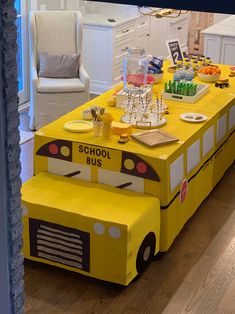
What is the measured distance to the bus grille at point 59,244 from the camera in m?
3.53

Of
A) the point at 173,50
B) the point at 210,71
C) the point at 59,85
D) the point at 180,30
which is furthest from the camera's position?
the point at 180,30

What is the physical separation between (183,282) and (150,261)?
25cm

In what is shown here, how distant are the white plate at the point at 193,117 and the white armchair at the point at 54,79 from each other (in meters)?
1.73

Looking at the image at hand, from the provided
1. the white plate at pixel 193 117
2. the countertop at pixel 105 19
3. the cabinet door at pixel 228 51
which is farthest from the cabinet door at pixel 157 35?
the white plate at pixel 193 117

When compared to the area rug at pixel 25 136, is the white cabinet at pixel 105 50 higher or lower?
higher

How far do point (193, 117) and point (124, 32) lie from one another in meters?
3.05

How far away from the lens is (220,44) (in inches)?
245

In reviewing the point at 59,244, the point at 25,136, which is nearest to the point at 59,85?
the point at 25,136

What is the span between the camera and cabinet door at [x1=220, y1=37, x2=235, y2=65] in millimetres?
6172

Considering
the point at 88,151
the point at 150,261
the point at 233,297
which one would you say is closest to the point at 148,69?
the point at 88,151

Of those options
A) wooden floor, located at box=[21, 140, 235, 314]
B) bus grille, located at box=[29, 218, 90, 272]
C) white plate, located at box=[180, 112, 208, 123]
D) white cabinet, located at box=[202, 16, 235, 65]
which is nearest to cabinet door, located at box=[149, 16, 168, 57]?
white cabinet, located at box=[202, 16, 235, 65]

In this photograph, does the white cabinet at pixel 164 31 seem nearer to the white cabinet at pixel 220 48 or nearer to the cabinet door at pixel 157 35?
the cabinet door at pixel 157 35

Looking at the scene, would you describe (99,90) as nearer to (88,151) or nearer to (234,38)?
(234,38)

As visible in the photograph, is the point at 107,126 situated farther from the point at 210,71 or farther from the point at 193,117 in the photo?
the point at 210,71
